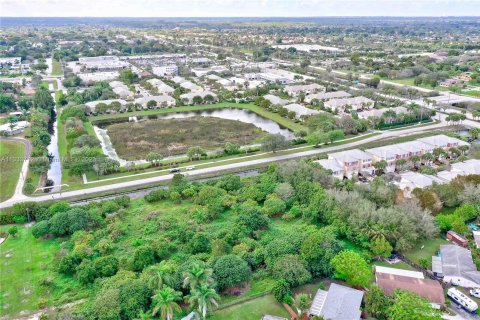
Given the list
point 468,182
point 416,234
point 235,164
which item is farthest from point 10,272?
point 468,182

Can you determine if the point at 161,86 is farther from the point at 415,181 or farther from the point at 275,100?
the point at 415,181

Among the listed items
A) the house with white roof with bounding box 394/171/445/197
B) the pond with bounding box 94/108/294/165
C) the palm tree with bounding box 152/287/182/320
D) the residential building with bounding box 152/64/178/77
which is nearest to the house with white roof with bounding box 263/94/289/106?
the pond with bounding box 94/108/294/165

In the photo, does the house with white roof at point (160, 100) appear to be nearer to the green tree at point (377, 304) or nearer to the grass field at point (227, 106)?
the grass field at point (227, 106)

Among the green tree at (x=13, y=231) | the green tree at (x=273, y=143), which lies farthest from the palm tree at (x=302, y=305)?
the green tree at (x=273, y=143)

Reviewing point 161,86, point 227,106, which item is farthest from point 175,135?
point 161,86

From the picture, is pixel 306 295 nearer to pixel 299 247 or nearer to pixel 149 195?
pixel 299 247

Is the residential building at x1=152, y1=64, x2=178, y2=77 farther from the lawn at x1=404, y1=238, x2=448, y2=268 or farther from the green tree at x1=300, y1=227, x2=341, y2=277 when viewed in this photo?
the lawn at x1=404, y1=238, x2=448, y2=268
